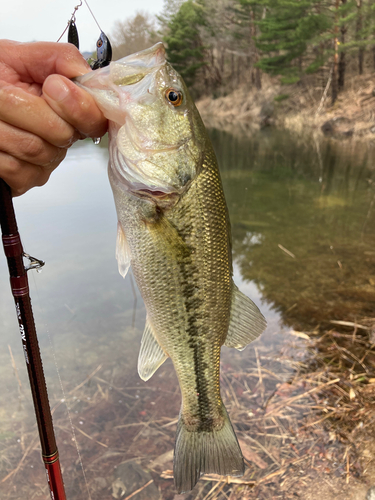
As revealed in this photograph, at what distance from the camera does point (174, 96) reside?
4.97 feet

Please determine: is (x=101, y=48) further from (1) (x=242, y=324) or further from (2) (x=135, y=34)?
(2) (x=135, y=34)

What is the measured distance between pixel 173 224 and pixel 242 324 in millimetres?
619

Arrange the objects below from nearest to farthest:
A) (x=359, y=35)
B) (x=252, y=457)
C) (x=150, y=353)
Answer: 1. (x=150, y=353)
2. (x=252, y=457)
3. (x=359, y=35)

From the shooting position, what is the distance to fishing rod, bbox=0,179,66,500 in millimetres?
1515

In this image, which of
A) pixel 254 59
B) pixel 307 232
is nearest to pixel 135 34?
pixel 254 59

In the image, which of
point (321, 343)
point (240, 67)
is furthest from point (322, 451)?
point (240, 67)

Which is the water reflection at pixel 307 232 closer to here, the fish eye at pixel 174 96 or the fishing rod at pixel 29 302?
the fishing rod at pixel 29 302

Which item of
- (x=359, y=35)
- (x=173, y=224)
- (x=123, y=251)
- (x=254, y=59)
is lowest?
(x=254, y=59)

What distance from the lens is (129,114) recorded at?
4.73ft

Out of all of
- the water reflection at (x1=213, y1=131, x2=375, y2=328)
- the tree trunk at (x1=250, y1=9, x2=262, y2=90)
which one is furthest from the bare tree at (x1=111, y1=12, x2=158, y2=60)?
the water reflection at (x1=213, y1=131, x2=375, y2=328)

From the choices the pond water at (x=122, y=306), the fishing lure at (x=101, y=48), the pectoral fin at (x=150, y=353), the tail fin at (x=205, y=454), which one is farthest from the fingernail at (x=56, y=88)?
the pond water at (x=122, y=306)

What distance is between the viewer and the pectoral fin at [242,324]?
70.6 inches

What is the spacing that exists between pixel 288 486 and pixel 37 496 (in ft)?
5.85

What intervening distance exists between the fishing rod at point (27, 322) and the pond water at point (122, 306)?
140 cm
